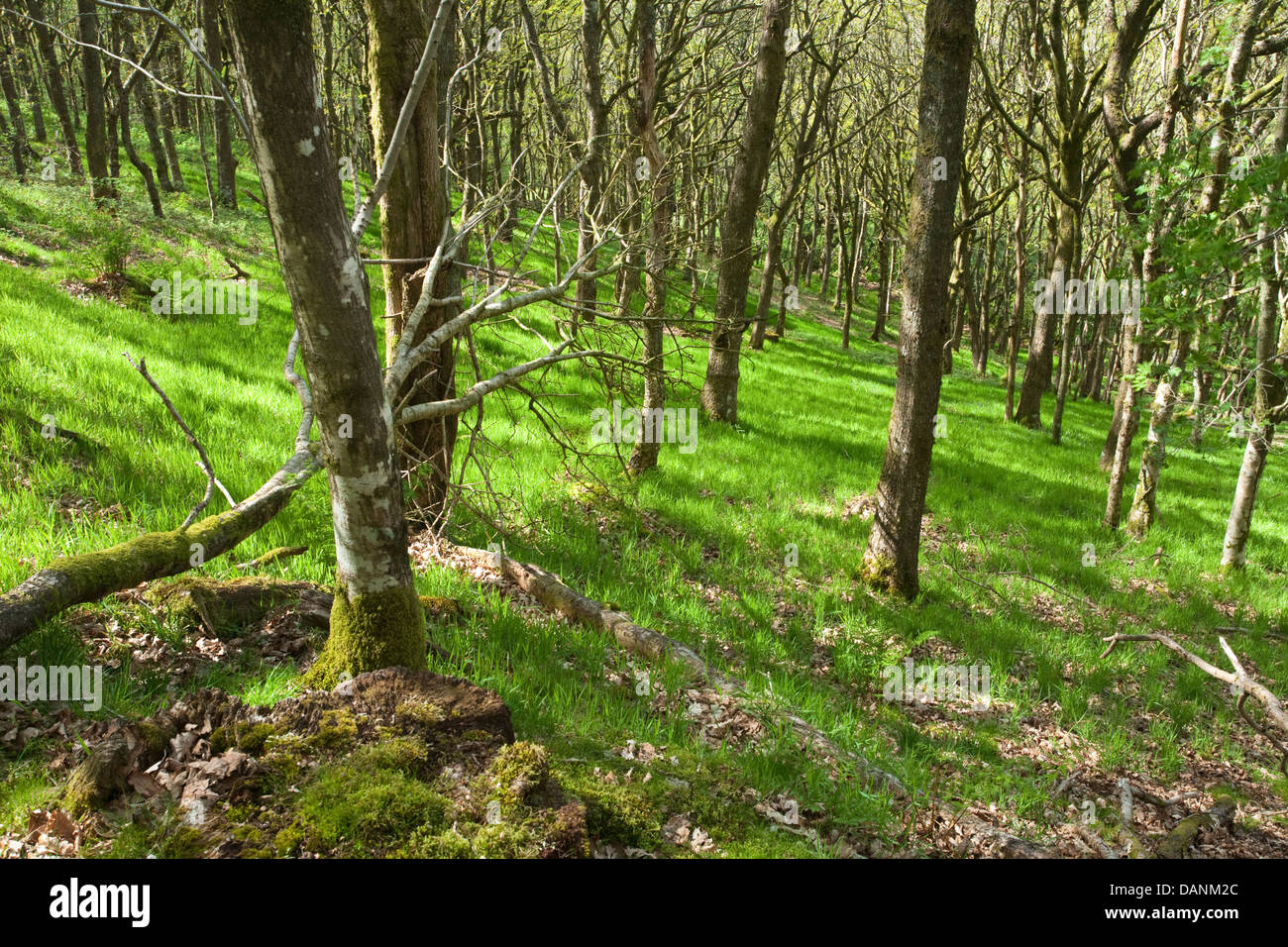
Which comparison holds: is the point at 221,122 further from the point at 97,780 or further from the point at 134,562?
the point at 97,780

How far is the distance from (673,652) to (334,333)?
9.65ft

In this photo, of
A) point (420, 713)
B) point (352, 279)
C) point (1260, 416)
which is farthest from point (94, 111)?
point (1260, 416)

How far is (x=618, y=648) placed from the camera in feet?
16.0

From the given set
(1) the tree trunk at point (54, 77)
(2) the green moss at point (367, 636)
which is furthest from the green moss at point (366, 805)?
(1) the tree trunk at point (54, 77)

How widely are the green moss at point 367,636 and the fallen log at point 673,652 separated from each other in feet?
6.31

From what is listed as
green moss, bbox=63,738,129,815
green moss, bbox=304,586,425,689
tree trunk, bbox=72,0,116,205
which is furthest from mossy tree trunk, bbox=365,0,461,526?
tree trunk, bbox=72,0,116,205

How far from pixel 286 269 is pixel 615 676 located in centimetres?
299

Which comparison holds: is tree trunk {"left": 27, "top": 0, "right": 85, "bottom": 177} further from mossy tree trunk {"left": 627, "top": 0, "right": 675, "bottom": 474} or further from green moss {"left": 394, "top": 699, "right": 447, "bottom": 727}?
green moss {"left": 394, "top": 699, "right": 447, "bottom": 727}

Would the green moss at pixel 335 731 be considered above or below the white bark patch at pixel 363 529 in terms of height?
below

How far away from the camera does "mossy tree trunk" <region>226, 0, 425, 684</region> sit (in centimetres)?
237

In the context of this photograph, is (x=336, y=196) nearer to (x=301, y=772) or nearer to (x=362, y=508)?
(x=362, y=508)

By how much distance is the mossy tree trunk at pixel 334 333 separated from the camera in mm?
2371

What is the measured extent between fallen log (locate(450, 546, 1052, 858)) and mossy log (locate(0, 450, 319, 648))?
205cm

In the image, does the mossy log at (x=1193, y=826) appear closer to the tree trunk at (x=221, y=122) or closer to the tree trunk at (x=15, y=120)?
the tree trunk at (x=221, y=122)
